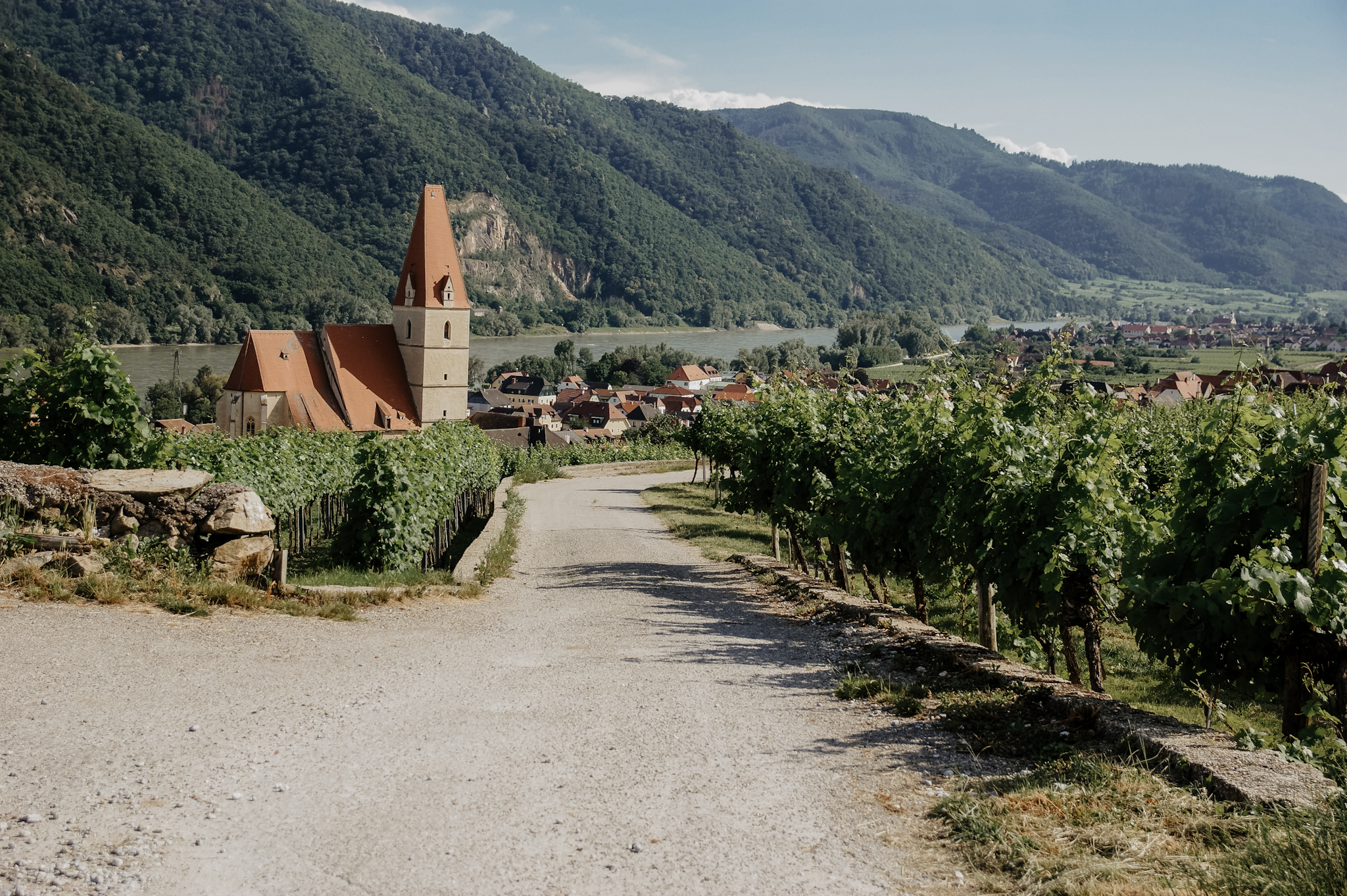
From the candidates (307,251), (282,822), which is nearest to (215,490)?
(282,822)

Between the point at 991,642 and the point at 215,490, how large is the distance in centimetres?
688

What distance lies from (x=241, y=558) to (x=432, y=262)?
142 ft

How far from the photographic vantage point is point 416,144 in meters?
179

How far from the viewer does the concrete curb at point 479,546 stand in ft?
37.8

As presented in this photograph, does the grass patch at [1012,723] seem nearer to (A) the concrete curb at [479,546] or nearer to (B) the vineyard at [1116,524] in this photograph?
(B) the vineyard at [1116,524]

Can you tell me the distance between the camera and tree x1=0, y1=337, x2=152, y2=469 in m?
9.17

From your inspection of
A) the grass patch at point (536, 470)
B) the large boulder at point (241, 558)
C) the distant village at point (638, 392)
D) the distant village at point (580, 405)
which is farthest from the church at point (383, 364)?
the large boulder at point (241, 558)

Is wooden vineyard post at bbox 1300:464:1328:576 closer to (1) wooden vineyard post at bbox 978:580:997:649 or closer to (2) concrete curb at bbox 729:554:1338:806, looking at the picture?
(2) concrete curb at bbox 729:554:1338:806

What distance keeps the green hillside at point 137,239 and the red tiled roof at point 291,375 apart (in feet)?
176

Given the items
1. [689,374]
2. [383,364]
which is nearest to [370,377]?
[383,364]

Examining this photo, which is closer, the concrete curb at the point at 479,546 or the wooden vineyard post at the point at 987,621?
the wooden vineyard post at the point at 987,621

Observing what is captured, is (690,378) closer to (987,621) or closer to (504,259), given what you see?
(504,259)

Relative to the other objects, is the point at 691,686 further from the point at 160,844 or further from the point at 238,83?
the point at 238,83

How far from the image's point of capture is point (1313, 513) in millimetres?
4516
